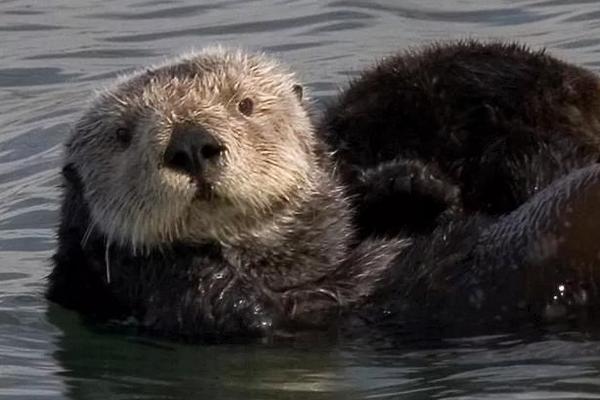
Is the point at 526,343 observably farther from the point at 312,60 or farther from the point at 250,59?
the point at 312,60

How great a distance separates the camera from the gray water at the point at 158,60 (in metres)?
5.73

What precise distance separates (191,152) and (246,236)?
0.56 m

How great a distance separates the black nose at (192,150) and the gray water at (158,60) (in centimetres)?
69

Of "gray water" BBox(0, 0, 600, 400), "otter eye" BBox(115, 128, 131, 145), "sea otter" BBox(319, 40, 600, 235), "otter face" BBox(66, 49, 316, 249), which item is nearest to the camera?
"gray water" BBox(0, 0, 600, 400)

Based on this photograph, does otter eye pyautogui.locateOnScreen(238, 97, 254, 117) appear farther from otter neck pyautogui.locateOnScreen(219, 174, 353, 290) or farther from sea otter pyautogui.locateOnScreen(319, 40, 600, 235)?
sea otter pyautogui.locateOnScreen(319, 40, 600, 235)

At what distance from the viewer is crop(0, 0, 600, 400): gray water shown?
226 inches

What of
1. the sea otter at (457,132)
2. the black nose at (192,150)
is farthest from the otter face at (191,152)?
the sea otter at (457,132)

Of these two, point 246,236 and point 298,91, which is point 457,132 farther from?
point 246,236

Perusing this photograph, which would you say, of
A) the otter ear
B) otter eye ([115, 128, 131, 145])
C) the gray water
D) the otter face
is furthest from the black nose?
the otter ear

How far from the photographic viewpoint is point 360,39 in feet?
34.3

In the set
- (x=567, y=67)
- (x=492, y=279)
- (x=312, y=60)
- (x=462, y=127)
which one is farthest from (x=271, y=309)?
(x=312, y=60)

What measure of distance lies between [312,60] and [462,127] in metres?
2.95

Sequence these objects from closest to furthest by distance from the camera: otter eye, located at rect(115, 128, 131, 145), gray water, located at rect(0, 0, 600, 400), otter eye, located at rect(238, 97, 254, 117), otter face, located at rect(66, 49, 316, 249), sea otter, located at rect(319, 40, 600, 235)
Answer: gray water, located at rect(0, 0, 600, 400) < otter face, located at rect(66, 49, 316, 249) < otter eye, located at rect(115, 128, 131, 145) < otter eye, located at rect(238, 97, 254, 117) < sea otter, located at rect(319, 40, 600, 235)

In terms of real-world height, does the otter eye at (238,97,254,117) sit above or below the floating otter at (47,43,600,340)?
above
